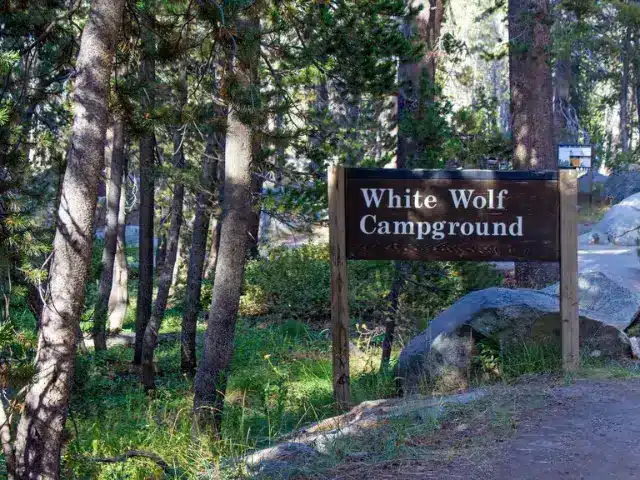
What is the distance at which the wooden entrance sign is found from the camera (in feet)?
23.2

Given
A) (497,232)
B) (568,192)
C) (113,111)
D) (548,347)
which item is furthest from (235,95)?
(548,347)

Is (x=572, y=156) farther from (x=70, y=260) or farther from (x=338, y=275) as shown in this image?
(x=70, y=260)

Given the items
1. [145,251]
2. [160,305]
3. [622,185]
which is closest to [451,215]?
[160,305]

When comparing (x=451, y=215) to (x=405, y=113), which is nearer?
(x=451, y=215)

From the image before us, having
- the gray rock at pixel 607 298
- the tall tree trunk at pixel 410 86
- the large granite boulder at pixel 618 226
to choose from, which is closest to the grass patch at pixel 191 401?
the gray rock at pixel 607 298

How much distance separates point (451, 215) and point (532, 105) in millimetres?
7018

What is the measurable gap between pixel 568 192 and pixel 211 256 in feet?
53.2

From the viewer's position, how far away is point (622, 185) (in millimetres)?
32344

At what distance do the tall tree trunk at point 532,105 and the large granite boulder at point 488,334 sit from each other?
5.48 m

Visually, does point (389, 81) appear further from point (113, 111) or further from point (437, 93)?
point (113, 111)

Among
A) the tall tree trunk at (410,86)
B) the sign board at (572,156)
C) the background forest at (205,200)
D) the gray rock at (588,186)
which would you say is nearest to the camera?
the background forest at (205,200)

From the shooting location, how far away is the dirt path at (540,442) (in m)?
4.58

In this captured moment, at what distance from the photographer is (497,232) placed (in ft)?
23.3

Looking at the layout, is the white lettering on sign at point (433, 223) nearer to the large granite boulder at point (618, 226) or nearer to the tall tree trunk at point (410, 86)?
the tall tree trunk at point (410, 86)
